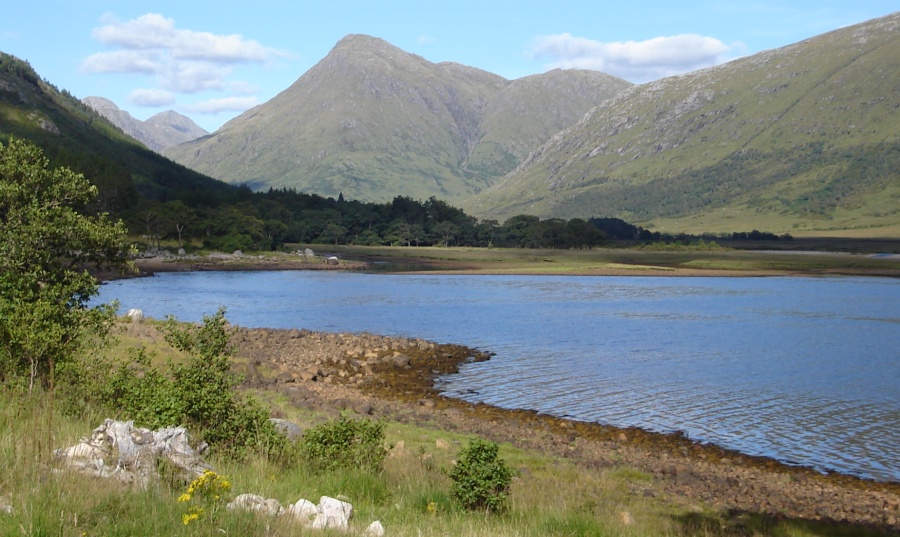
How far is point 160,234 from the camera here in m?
156

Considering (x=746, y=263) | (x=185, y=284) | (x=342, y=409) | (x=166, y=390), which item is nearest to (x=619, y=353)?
(x=342, y=409)

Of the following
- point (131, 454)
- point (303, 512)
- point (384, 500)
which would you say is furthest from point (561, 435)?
point (131, 454)

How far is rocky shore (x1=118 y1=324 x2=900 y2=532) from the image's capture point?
64.0ft

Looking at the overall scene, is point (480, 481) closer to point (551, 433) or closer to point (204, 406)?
point (204, 406)

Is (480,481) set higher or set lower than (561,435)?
higher

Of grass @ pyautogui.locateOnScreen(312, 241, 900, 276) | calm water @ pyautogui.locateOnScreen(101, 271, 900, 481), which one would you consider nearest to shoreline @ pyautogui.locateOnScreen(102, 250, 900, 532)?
calm water @ pyautogui.locateOnScreen(101, 271, 900, 481)

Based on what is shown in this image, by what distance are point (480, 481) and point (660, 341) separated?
39173 mm

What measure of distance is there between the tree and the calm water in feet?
55.6

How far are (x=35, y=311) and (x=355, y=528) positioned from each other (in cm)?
1008

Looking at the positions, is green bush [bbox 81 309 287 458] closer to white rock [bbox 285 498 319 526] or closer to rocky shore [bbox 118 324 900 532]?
white rock [bbox 285 498 319 526]

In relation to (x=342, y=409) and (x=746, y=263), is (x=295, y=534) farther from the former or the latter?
(x=746, y=263)

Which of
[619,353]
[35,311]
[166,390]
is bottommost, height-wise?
[619,353]

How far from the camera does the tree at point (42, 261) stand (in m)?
17.5

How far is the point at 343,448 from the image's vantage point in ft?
53.2
